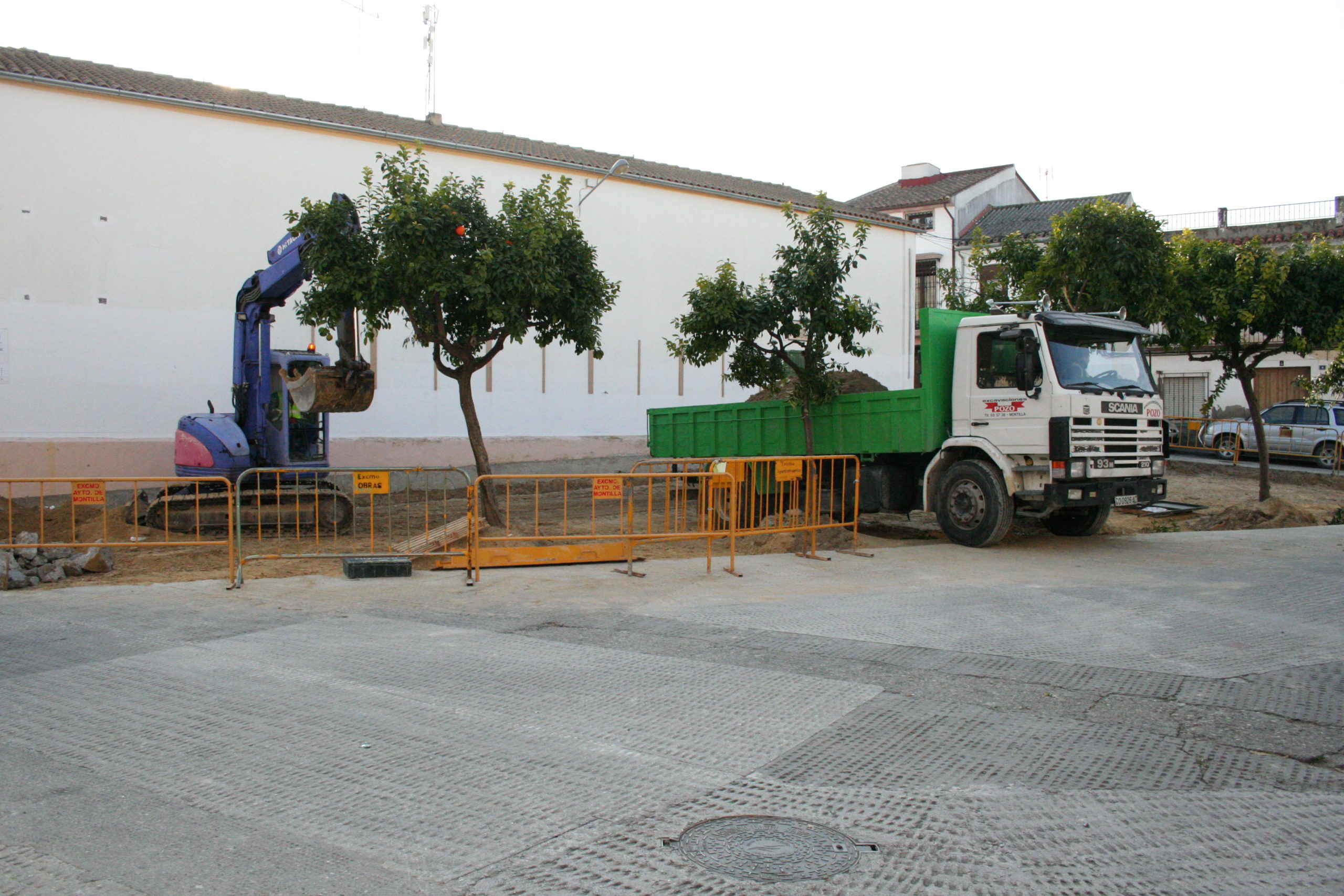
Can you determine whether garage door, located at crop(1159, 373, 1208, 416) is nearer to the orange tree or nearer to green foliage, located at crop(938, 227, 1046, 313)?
green foliage, located at crop(938, 227, 1046, 313)

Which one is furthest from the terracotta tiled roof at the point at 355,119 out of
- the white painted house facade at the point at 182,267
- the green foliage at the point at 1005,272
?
the green foliage at the point at 1005,272

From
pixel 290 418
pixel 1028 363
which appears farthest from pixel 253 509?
pixel 1028 363

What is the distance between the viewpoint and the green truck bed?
12.3 meters

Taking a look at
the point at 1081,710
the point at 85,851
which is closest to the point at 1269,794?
the point at 1081,710

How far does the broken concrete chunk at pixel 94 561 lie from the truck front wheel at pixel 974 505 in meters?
9.98

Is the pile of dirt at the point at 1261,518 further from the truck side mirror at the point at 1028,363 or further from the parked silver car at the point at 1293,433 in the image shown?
the parked silver car at the point at 1293,433

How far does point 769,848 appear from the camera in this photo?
357 centimetres

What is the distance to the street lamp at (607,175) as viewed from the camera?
21.7 meters

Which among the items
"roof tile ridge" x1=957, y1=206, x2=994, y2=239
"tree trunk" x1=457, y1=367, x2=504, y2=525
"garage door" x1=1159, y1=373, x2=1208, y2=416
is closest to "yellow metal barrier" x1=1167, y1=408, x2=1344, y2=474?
"garage door" x1=1159, y1=373, x2=1208, y2=416

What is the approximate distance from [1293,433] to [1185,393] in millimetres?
10097

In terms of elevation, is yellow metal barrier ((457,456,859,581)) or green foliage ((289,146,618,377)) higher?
green foliage ((289,146,618,377))

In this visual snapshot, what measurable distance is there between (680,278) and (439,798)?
22338mm

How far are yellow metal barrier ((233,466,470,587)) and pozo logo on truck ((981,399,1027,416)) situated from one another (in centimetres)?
642

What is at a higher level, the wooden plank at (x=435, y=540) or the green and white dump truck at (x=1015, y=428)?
the green and white dump truck at (x=1015, y=428)
